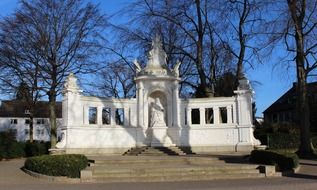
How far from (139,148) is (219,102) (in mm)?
6011

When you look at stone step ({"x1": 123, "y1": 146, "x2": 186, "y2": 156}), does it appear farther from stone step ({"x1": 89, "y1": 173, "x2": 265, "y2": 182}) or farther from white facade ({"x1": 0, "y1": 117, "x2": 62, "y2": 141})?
white facade ({"x1": 0, "y1": 117, "x2": 62, "y2": 141})

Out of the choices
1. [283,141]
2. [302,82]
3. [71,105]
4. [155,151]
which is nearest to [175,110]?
[155,151]

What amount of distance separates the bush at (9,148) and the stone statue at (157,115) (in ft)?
35.8

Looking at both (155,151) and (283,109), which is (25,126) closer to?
(283,109)

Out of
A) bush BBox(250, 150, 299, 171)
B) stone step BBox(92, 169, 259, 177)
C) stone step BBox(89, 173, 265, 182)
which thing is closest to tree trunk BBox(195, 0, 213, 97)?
bush BBox(250, 150, 299, 171)

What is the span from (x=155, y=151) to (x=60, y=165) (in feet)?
33.5

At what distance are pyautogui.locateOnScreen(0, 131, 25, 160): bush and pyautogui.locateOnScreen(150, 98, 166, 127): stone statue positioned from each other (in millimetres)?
10908

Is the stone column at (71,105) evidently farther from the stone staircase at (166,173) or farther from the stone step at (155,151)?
the stone staircase at (166,173)

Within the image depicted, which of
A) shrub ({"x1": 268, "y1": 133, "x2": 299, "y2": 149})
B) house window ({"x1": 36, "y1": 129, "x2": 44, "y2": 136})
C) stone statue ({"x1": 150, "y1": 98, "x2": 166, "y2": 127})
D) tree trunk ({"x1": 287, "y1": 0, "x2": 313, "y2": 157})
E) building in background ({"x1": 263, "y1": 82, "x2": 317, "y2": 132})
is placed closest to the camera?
tree trunk ({"x1": 287, "y1": 0, "x2": 313, "y2": 157})

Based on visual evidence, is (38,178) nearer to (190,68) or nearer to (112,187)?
(112,187)

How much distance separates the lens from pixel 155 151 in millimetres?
27250

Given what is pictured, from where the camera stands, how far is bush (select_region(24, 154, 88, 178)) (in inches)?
696

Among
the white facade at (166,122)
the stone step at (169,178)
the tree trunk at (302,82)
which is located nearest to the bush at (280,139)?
the white facade at (166,122)

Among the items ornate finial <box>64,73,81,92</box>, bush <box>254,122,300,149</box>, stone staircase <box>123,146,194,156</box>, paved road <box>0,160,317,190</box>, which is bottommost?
paved road <box>0,160,317,190</box>
